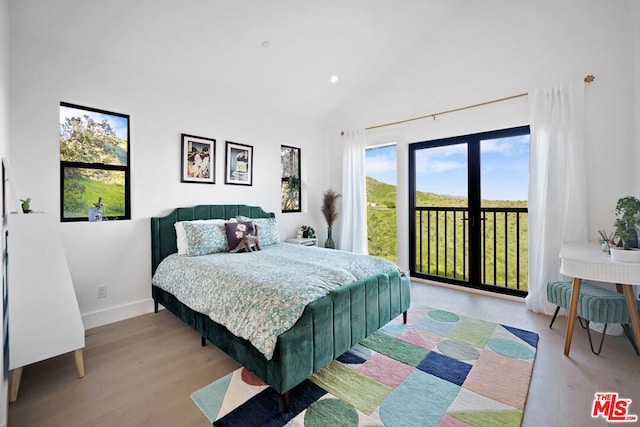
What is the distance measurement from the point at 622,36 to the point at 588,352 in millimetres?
2896

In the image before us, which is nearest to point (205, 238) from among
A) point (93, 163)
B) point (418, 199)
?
point (93, 163)

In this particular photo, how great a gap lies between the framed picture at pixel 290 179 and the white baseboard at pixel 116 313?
2.23 meters

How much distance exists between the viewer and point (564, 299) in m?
2.46

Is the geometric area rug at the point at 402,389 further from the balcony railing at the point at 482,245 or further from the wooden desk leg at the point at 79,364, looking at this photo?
the balcony railing at the point at 482,245

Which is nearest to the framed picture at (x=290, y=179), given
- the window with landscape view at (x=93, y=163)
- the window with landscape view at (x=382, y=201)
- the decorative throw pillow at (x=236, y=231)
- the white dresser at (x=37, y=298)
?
the window with landscape view at (x=382, y=201)

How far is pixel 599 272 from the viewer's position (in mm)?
1981

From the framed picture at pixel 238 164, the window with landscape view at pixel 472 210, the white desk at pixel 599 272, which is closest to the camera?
the white desk at pixel 599 272

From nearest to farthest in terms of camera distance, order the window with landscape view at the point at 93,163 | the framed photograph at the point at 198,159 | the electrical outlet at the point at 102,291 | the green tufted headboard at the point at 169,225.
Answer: the window with landscape view at the point at 93,163 → the electrical outlet at the point at 102,291 → the green tufted headboard at the point at 169,225 → the framed photograph at the point at 198,159

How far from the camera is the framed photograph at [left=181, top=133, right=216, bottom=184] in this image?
3.33m

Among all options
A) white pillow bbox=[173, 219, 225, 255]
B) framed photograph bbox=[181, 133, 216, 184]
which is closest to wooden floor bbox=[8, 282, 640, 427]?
white pillow bbox=[173, 219, 225, 255]

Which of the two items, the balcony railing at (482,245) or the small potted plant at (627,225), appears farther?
the balcony railing at (482,245)

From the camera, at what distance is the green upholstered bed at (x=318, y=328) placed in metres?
1.59

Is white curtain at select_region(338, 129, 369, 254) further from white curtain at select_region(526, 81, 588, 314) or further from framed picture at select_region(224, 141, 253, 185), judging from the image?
white curtain at select_region(526, 81, 588, 314)

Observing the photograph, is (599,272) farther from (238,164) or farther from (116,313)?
(116,313)
